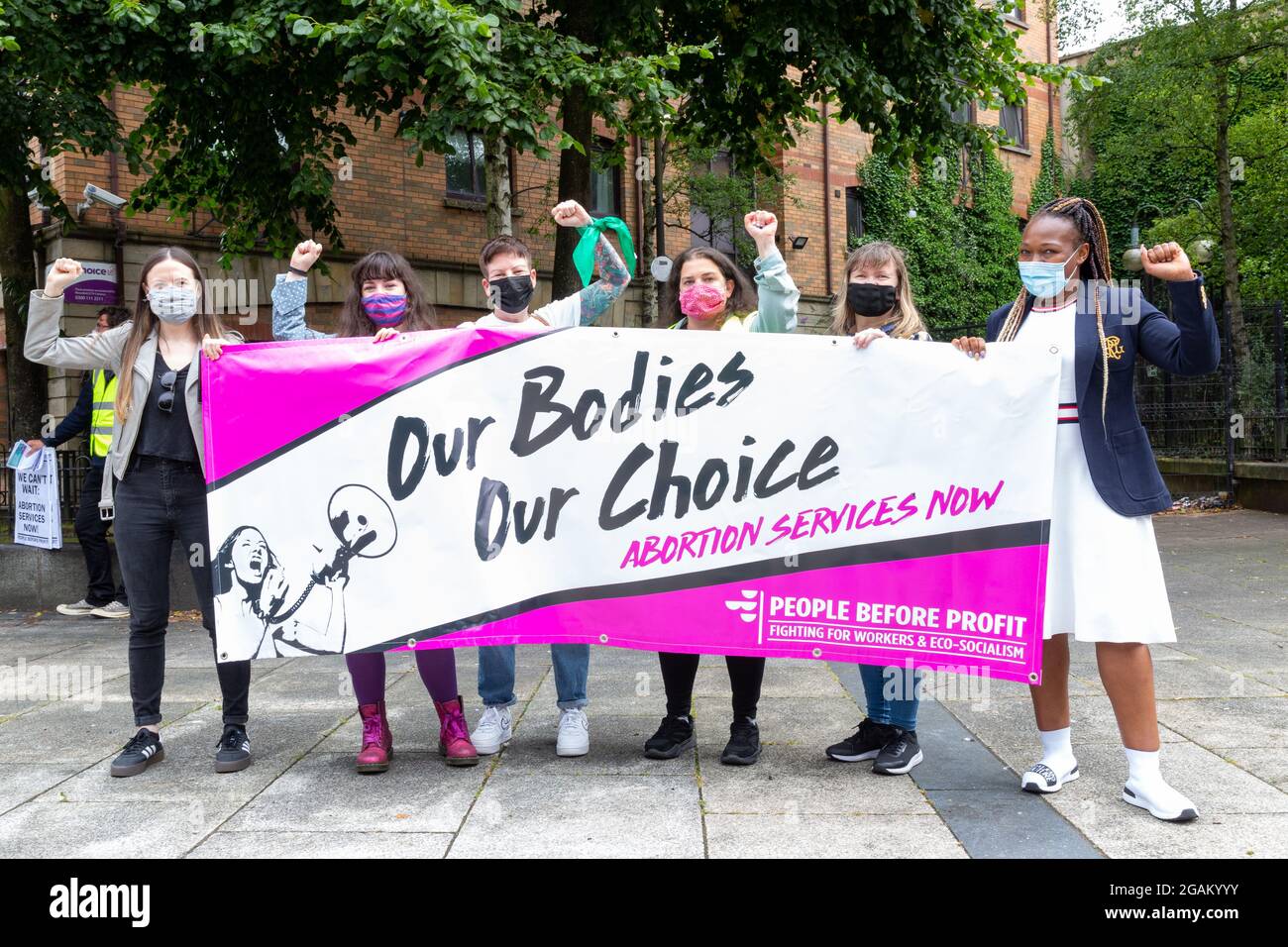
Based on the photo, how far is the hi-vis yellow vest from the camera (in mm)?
8477

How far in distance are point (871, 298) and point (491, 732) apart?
2291mm

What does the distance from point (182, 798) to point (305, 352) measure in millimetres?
1696

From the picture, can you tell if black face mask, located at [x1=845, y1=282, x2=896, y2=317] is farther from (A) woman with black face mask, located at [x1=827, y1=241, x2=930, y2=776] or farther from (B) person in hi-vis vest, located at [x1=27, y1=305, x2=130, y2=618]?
(B) person in hi-vis vest, located at [x1=27, y1=305, x2=130, y2=618]

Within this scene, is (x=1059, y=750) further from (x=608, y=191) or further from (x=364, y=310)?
(x=608, y=191)

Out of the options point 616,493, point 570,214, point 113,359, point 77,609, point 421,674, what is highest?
point 570,214

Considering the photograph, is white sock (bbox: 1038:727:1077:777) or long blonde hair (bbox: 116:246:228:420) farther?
long blonde hair (bbox: 116:246:228:420)

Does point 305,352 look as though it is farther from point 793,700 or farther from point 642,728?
point 793,700

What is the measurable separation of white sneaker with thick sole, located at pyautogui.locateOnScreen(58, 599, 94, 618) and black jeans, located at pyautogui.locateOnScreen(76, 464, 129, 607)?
0.17 feet

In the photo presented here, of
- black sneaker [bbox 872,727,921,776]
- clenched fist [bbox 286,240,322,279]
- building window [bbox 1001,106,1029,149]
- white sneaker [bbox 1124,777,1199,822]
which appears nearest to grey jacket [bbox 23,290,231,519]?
clenched fist [bbox 286,240,322,279]

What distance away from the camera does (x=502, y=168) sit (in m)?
10.8

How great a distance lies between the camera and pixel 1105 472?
144 inches

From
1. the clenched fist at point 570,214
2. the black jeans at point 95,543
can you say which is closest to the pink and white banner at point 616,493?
the clenched fist at point 570,214

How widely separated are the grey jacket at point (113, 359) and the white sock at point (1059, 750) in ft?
10.9

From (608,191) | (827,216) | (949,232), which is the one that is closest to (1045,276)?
(608,191)
